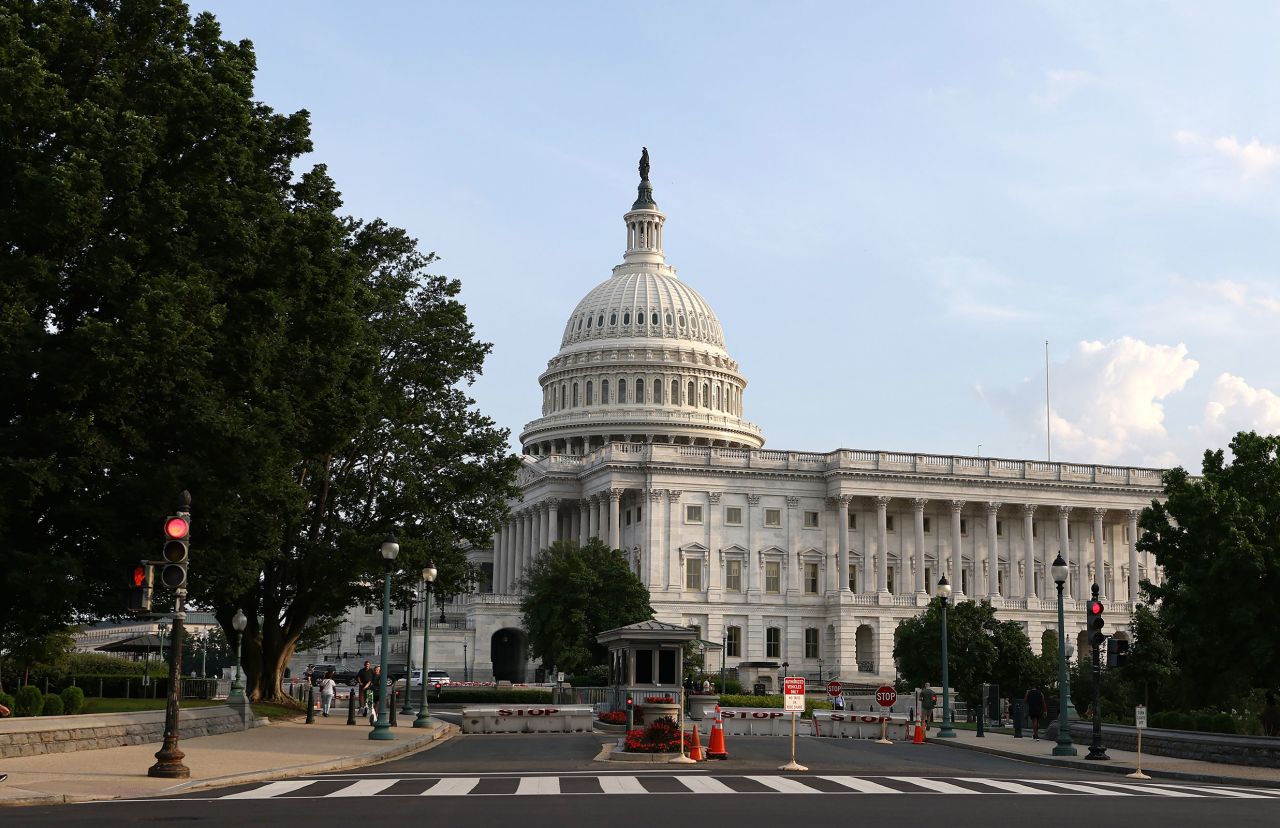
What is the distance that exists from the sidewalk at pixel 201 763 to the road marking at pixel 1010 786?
1302 cm

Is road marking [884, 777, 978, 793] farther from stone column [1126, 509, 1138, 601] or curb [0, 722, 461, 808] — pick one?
stone column [1126, 509, 1138, 601]

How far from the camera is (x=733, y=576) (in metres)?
123

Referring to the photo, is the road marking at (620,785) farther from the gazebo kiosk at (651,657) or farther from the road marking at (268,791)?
the gazebo kiosk at (651,657)

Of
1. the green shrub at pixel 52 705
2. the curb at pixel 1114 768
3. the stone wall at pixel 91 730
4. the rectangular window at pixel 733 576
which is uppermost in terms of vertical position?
the rectangular window at pixel 733 576

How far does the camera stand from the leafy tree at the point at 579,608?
92938 mm

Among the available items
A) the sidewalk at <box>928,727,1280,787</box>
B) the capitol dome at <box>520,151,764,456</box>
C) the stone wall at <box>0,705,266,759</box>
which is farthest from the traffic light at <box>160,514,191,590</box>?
the capitol dome at <box>520,151,764,456</box>

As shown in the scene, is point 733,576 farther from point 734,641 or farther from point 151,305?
point 151,305

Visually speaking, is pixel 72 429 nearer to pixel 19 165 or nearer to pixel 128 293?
pixel 128 293

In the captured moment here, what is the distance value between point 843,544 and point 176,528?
100 m

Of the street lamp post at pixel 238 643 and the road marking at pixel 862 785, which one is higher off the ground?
the street lamp post at pixel 238 643

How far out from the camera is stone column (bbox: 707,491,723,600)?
397ft

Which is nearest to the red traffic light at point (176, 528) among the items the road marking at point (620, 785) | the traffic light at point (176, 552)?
the traffic light at point (176, 552)

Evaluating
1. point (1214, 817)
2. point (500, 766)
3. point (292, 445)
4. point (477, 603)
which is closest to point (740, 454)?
point (477, 603)

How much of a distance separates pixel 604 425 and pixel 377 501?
96722mm
